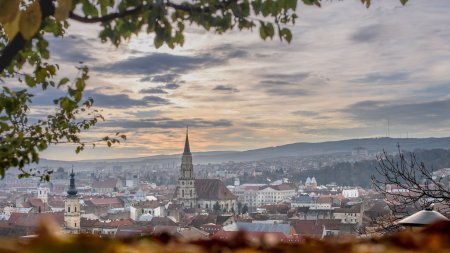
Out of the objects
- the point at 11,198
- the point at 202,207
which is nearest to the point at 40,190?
the point at 11,198

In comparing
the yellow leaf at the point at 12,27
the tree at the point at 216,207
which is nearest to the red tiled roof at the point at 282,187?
the tree at the point at 216,207

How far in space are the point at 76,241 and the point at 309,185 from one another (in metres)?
84.6

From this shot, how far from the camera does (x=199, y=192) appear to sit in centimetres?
6600

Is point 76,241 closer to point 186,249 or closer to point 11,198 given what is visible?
point 186,249

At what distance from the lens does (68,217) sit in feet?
145

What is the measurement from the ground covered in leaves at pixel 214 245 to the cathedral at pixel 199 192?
2507 inches

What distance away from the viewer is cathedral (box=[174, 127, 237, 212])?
64.8m

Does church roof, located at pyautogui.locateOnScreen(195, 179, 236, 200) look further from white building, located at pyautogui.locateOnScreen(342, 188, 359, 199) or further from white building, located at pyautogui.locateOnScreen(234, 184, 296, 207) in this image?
white building, located at pyautogui.locateOnScreen(342, 188, 359, 199)

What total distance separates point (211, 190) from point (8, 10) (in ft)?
215

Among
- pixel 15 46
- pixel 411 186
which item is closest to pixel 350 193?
pixel 411 186

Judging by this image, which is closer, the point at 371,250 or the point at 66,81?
the point at 371,250

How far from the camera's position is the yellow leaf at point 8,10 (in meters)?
1.38

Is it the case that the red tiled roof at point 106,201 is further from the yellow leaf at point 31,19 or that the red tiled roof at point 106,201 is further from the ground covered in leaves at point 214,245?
the ground covered in leaves at point 214,245

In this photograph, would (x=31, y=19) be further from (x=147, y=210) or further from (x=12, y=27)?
(x=147, y=210)
